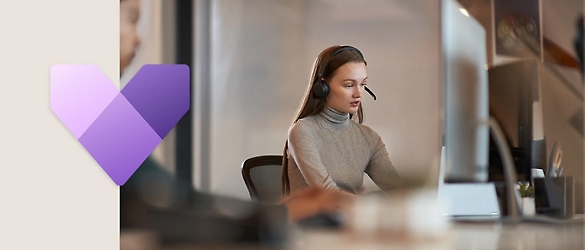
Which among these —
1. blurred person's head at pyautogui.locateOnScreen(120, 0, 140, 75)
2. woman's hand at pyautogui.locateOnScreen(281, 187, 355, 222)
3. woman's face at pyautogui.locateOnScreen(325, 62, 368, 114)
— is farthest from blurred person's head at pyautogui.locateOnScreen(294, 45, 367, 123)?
blurred person's head at pyautogui.locateOnScreen(120, 0, 140, 75)

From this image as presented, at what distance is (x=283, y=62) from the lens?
3.82ft

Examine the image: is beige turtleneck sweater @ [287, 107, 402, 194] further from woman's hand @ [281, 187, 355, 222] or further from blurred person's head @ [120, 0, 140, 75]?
blurred person's head @ [120, 0, 140, 75]

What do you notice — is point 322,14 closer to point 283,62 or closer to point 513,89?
point 283,62

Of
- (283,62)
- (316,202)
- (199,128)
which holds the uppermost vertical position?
(283,62)

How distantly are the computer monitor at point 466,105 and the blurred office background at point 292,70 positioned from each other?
0.02m

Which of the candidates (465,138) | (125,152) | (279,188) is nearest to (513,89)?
(465,138)

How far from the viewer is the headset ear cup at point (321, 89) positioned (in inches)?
44.8

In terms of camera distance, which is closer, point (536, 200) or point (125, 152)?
point (536, 200)

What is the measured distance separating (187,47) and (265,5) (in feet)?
0.49

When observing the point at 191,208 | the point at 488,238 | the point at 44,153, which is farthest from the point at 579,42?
the point at 44,153

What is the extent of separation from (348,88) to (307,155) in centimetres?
13

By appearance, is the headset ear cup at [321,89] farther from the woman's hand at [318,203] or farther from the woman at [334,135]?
the woman's hand at [318,203]

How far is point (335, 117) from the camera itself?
1146 mm

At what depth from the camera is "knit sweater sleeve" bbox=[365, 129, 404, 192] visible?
1109 mm
